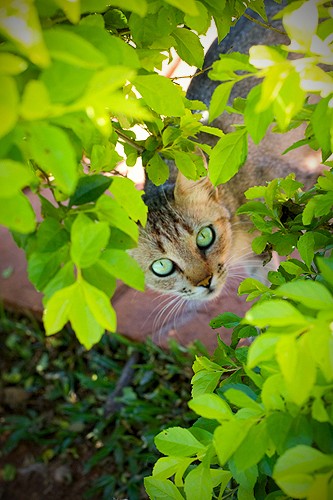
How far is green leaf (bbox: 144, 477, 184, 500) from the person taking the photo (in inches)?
32.5

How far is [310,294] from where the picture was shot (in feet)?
1.85

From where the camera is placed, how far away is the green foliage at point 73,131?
500 millimetres

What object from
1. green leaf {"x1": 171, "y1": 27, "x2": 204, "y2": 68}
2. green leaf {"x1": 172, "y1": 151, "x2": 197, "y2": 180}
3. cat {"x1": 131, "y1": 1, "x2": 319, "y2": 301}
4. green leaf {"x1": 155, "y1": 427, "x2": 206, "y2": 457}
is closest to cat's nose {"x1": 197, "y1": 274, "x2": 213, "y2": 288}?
cat {"x1": 131, "y1": 1, "x2": 319, "y2": 301}

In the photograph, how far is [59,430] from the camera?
252cm

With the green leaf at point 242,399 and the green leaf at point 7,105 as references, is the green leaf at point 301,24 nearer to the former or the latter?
the green leaf at point 7,105

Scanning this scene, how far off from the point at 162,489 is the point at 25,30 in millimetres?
695

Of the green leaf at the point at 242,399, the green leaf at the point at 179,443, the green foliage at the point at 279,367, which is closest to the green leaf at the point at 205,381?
the green foliage at the point at 279,367

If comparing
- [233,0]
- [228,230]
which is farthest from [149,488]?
[228,230]

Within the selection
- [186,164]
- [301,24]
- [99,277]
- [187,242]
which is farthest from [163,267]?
[301,24]

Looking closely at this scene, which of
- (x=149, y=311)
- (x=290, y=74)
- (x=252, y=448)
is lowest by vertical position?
(x=149, y=311)

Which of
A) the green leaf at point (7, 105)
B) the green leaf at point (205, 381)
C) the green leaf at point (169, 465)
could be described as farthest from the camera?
the green leaf at point (205, 381)

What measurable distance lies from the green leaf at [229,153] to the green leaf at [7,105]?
42 cm

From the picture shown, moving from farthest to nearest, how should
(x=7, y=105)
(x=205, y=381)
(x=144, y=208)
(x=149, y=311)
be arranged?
(x=149, y=311)
(x=205, y=381)
(x=144, y=208)
(x=7, y=105)

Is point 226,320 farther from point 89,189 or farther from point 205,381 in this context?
point 89,189
